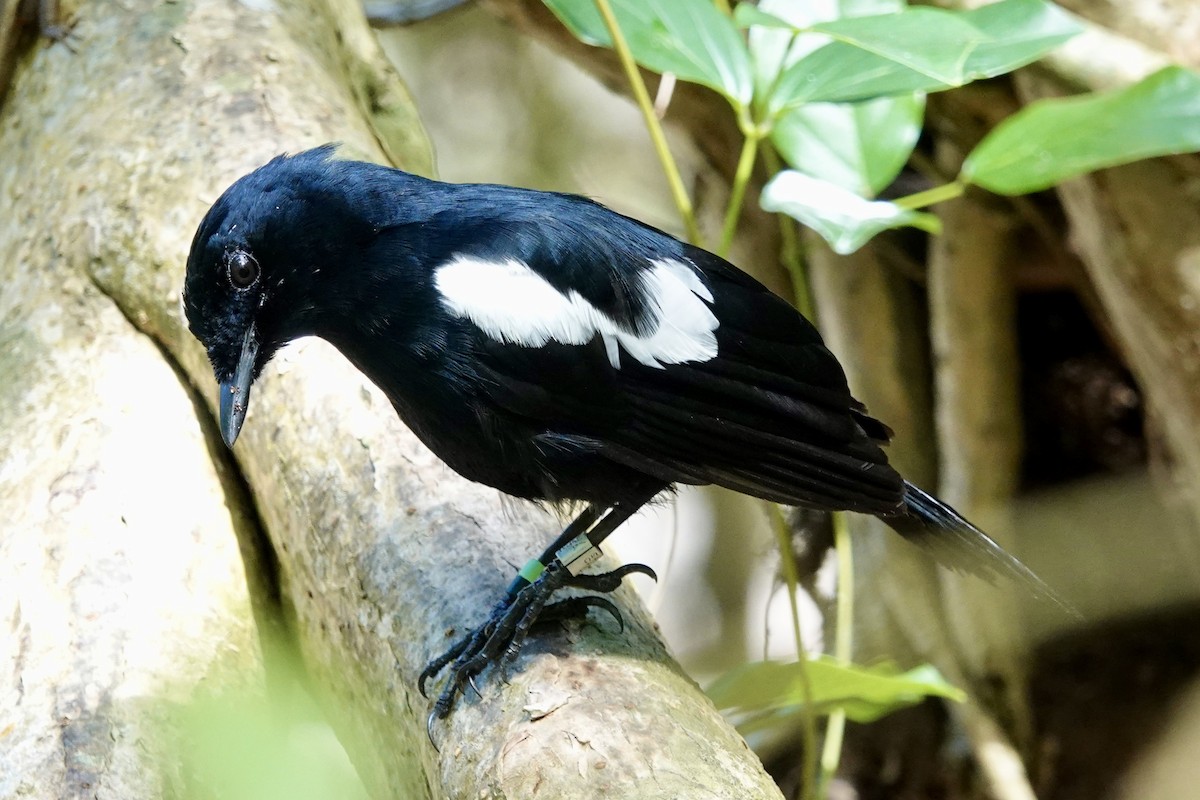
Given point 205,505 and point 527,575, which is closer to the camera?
point 527,575

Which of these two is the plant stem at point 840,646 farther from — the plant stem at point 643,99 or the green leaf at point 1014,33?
the green leaf at point 1014,33

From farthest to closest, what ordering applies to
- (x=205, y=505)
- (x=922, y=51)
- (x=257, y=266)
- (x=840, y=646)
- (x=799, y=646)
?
(x=840, y=646)
(x=205, y=505)
(x=799, y=646)
(x=257, y=266)
(x=922, y=51)

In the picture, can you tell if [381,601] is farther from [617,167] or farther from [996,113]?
[617,167]

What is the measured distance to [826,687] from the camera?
1.87 m

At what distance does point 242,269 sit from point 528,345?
1.47 ft

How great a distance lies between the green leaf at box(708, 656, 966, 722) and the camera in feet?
5.89

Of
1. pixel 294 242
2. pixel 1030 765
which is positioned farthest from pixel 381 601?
pixel 1030 765

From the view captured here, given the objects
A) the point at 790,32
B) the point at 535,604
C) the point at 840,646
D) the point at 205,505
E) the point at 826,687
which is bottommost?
the point at 840,646

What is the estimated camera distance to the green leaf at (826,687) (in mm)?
1795

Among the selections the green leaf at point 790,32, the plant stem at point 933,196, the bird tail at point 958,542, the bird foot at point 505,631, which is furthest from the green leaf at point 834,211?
the bird foot at point 505,631

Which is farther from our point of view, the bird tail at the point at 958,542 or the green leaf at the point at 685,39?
the bird tail at the point at 958,542

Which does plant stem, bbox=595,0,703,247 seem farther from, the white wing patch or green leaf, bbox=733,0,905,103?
the white wing patch

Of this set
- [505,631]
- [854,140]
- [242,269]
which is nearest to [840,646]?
[505,631]

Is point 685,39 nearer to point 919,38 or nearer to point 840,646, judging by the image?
point 919,38
